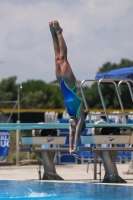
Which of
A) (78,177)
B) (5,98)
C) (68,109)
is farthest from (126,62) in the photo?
(68,109)

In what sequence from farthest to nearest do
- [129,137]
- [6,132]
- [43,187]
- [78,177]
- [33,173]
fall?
Result: [6,132] < [33,173] < [78,177] < [129,137] < [43,187]

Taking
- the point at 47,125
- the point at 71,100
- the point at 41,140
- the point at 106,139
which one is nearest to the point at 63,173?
the point at 41,140

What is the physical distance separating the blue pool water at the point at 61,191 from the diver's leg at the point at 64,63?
6.51ft

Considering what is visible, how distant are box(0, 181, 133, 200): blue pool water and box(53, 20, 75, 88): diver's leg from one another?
1985 mm

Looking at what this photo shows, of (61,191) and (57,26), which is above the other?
(57,26)

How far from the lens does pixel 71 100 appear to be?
10.2m

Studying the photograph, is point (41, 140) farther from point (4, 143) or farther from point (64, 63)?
point (4, 143)

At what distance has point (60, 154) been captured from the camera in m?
20.5

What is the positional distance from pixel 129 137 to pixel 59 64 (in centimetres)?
376

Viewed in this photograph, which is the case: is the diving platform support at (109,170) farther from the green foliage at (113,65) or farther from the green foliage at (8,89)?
the green foliage at (113,65)

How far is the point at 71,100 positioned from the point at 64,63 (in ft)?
2.20

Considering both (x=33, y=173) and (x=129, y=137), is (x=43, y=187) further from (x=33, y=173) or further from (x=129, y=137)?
(x=33, y=173)

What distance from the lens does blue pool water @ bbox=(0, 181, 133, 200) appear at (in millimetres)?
9898

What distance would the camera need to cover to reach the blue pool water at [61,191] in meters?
9.90
